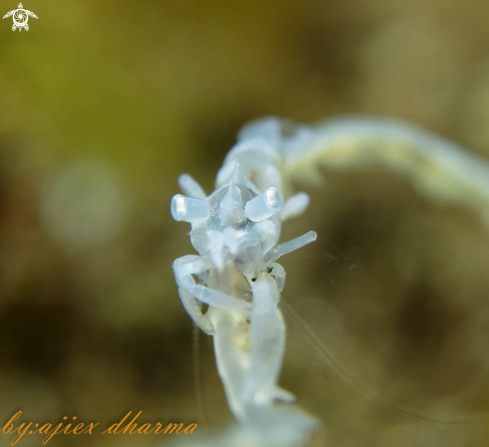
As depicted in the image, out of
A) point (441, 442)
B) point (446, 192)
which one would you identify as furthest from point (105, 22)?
point (441, 442)

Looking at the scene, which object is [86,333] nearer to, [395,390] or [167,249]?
[167,249]

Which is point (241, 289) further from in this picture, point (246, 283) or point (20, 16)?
point (20, 16)

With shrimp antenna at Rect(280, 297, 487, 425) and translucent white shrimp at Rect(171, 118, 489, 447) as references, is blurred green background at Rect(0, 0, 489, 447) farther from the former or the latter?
translucent white shrimp at Rect(171, 118, 489, 447)

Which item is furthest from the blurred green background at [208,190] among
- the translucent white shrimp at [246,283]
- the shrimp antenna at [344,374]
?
the translucent white shrimp at [246,283]

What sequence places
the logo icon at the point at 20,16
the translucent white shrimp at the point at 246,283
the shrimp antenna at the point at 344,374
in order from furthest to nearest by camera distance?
the logo icon at the point at 20,16
the shrimp antenna at the point at 344,374
the translucent white shrimp at the point at 246,283

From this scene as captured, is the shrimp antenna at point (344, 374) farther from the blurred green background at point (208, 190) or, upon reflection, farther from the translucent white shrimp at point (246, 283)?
the translucent white shrimp at point (246, 283)

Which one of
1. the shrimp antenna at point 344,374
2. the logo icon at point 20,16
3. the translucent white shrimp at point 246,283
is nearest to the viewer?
the translucent white shrimp at point 246,283

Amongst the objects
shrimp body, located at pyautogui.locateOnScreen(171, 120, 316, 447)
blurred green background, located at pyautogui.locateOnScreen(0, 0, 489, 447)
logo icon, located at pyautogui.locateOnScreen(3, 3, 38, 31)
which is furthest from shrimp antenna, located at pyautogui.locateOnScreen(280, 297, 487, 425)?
logo icon, located at pyautogui.locateOnScreen(3, 3, 38, 31)
